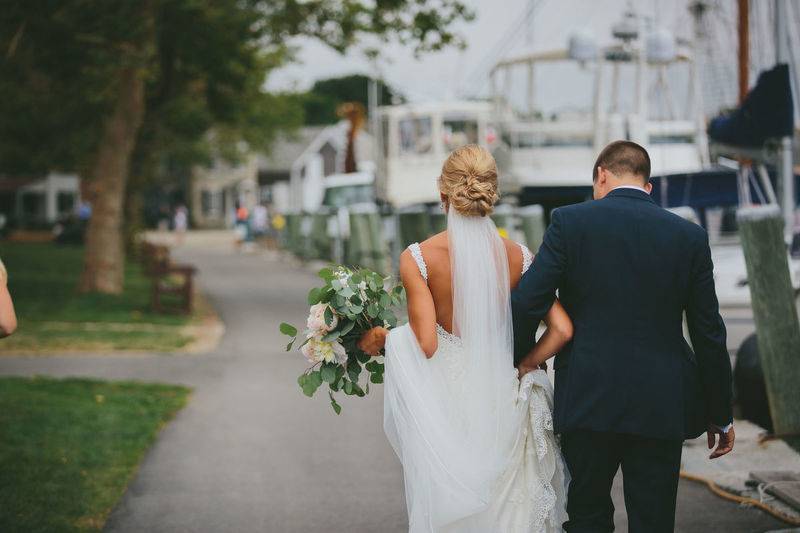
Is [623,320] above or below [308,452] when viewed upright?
above

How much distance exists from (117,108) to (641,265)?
16.9 meters

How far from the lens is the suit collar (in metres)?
4.29

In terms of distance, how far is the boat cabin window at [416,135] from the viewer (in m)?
28.2

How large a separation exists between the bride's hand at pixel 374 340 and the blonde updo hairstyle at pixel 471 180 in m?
0.64

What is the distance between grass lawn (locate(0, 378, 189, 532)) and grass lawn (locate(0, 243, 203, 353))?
318 centimetres

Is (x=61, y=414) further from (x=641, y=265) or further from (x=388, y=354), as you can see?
(x=641, y=265)

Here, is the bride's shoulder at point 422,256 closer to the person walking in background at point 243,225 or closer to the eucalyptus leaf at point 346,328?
the eucalyptus leaf at point 346,328

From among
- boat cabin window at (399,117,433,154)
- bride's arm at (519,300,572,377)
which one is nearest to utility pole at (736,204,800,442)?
bride's arm at (519,300,572,377)

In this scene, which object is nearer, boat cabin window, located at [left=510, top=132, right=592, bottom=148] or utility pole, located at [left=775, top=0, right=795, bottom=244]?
utility pole, located at [left=775, top=0, right=795, bottom=244]

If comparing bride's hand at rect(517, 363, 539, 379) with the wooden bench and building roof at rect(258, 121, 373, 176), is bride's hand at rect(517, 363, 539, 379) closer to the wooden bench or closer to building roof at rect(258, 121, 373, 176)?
the wooden bench

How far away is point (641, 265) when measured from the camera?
4.16 m

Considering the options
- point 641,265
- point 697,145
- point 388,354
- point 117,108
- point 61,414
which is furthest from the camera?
point 697,145

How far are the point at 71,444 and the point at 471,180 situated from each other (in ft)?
15.9

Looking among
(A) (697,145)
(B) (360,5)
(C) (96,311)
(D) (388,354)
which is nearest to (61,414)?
(D) (388,354)
